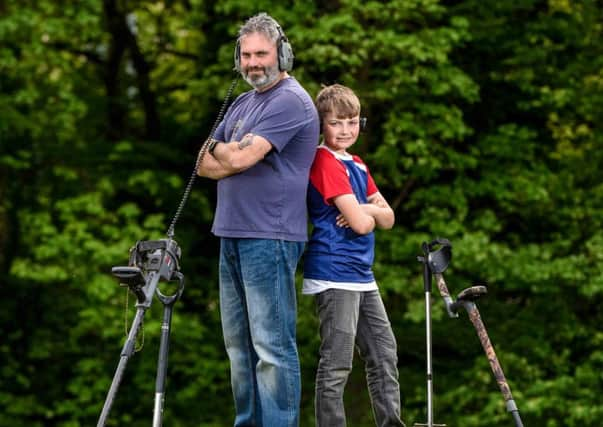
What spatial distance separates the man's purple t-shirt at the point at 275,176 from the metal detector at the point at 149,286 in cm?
34

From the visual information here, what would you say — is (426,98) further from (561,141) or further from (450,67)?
(561,141)

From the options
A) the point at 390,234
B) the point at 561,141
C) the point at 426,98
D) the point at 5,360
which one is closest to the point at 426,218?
the point at 390,234

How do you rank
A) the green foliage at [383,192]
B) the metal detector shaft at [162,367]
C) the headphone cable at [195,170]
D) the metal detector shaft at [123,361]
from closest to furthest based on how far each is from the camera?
the metal detector shaft at [123,361], the metal detector shaft at [162,367], the headphone cable at [195,170], the green foliage at [383,192]

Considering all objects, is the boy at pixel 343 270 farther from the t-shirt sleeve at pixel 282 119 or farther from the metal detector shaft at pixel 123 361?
the metal detector shaft at pixel 123 361

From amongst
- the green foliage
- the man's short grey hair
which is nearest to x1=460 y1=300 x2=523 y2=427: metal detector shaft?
the man's short grey hair

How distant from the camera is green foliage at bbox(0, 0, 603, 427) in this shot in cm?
1046

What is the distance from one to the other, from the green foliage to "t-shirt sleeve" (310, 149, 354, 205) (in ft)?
19.0

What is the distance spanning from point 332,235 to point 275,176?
1.06 ft

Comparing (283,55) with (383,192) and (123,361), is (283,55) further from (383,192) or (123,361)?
(383,192)

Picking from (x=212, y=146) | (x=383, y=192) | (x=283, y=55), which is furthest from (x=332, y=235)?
(x=383, y=192)

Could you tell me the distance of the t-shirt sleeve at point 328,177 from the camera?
158 inches

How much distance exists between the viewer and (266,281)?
3904mm

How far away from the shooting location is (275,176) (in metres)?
3.96

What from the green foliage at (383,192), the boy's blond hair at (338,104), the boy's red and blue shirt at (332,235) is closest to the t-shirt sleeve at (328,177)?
the boy's red and blue shirt at (332,235)
